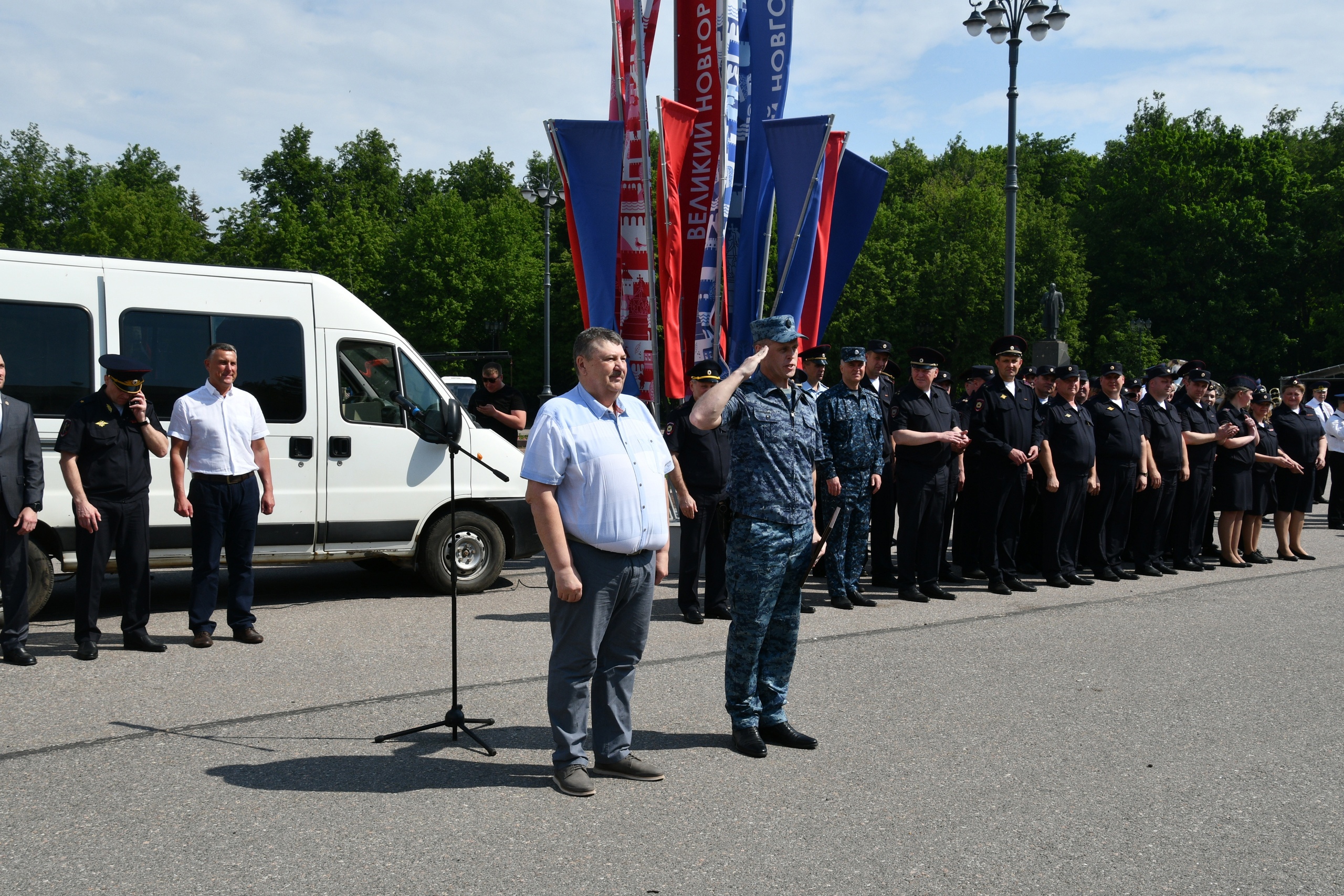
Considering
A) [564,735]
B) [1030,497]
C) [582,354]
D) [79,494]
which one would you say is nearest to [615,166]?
[1030,497]

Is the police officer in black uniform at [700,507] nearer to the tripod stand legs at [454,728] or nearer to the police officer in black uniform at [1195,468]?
the tripod stand legs at [454,728]

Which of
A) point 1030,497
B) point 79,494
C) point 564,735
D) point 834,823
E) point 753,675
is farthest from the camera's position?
point 1030,497

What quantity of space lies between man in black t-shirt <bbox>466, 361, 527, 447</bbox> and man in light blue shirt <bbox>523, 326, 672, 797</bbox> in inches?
256

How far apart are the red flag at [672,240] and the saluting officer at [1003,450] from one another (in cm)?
308

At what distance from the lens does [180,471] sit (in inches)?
278

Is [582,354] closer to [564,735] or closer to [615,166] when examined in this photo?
[564,735]

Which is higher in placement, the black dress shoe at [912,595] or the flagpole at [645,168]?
the flagpole at [645,168]

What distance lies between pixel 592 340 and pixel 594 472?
1.79 feet

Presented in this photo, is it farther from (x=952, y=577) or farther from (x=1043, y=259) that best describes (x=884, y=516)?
(x=1043, y=259)

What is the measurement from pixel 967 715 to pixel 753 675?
48.1 inches

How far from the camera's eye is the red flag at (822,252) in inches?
461

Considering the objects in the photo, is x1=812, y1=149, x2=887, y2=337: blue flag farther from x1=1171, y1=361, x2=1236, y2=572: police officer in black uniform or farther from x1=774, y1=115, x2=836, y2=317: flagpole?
x1=1171, y1=361, x2=1236, y2=572: police officer in black uniform

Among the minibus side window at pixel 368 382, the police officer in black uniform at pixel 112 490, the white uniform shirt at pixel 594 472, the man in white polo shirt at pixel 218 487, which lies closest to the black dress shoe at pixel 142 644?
the police officer in black uniform at pixel 112 490

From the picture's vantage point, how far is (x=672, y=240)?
11.3 metres
